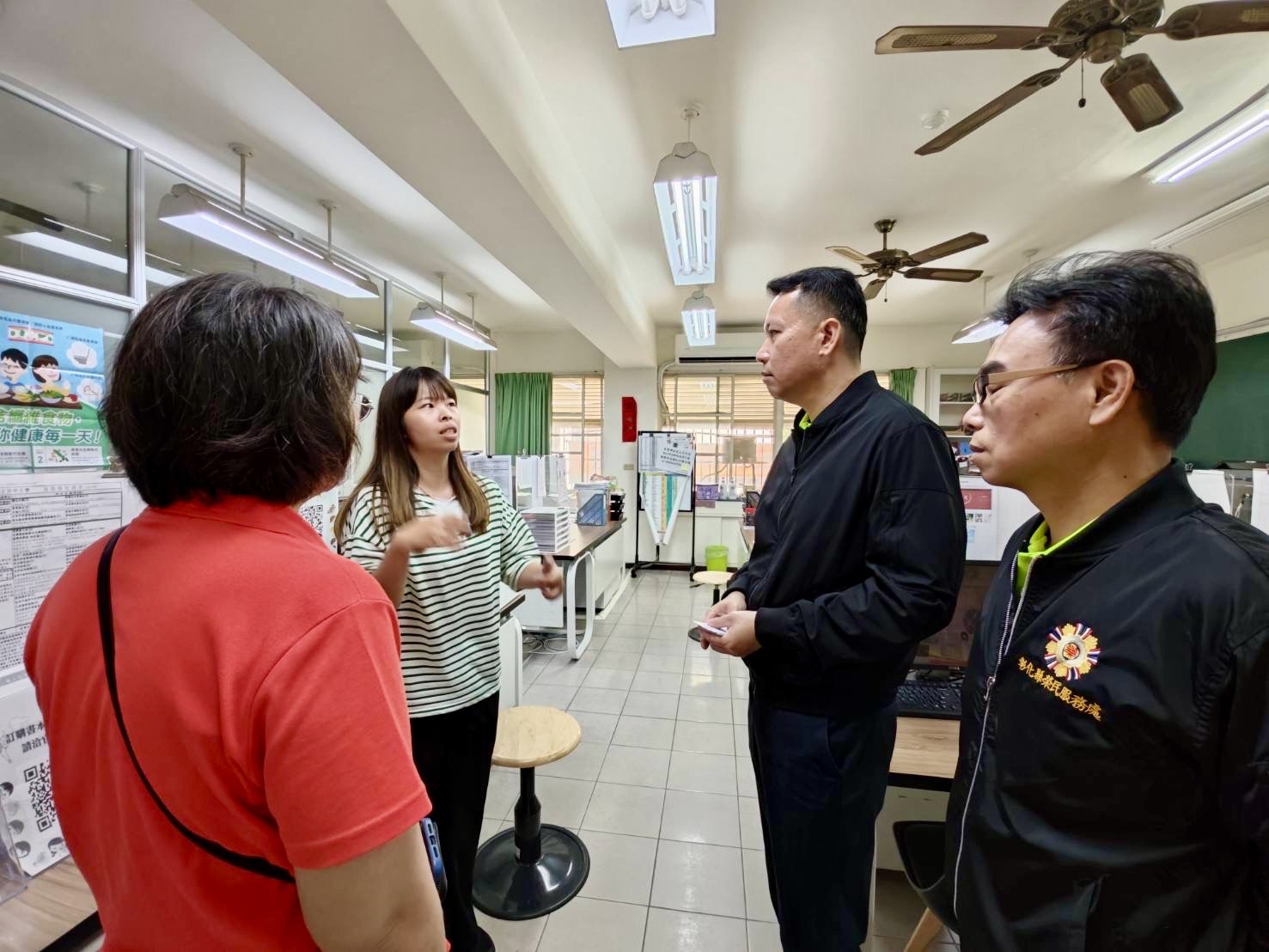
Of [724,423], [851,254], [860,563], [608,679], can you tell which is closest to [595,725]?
[608,679]

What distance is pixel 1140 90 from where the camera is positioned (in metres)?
1.92

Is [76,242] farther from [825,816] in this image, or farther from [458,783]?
[825,816]

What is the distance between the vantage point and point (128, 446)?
56 cm

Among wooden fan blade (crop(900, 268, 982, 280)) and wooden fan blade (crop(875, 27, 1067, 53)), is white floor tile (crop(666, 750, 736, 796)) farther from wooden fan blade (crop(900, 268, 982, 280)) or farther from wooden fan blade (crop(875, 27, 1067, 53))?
wooden fan blade (crop(900, 268, 982, 280))

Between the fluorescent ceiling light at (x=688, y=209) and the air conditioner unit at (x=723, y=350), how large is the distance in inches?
118

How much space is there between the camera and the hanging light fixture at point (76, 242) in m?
2.20

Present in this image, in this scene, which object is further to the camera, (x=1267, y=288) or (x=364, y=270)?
(x=364, y=270)

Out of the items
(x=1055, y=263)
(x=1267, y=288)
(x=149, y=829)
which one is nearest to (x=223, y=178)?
(x=149, y=829)

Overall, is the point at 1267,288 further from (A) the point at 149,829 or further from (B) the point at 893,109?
(A) the point at 149,829

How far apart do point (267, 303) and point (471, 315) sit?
20.5 feet

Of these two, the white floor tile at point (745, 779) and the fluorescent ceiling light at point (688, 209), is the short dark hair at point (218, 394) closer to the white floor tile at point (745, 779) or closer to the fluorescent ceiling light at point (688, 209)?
the fluorescent ceiling light at point (688, 209)

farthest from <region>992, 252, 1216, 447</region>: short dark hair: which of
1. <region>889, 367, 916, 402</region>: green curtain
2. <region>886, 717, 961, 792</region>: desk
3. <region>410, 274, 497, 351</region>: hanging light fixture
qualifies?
<region>889, 367, 916, 402</region>: green curtain

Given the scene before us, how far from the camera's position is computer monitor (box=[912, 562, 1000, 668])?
1.67m

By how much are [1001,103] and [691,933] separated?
10.7 feet
